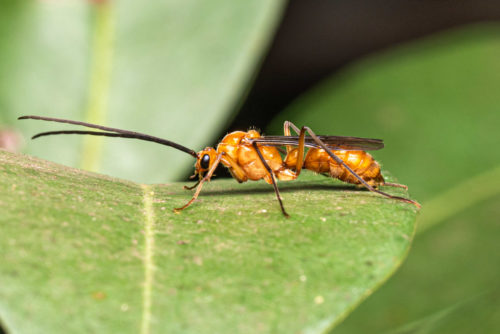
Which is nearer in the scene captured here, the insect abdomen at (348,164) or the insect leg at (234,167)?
the insect abdomen at (348,164)

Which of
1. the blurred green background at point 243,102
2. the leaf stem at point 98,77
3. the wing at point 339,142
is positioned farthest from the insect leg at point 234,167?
the leaf stem at point 98,77

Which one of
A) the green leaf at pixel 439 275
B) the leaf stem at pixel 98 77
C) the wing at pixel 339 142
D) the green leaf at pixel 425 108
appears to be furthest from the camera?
the green leaf at pixel 425 108

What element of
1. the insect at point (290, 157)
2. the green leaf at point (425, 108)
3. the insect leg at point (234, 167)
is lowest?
the insect leg at point (234, 167)

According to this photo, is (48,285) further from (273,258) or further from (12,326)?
(273,258)

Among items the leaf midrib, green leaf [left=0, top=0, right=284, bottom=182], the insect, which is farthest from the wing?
the leaf midrib

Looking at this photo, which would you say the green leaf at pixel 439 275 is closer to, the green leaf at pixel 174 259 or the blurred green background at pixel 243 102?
the blurred green background at pixel 243 102

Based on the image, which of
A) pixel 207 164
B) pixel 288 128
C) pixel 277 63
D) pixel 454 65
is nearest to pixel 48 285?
pixel 207 164

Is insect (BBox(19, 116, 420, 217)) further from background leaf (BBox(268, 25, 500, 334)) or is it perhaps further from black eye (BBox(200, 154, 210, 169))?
background leaf (BBox(268, 25, 500, 334))
